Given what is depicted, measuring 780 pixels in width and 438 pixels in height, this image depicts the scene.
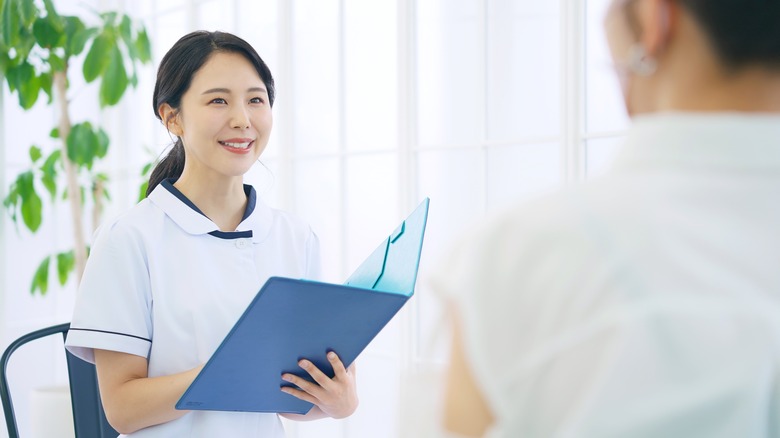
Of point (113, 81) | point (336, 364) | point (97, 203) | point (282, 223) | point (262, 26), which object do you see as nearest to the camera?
point (336, 364)

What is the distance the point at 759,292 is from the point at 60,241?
12.6 feet

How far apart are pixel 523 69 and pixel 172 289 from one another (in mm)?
1167

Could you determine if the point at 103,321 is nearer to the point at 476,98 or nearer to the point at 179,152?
the point at 179,152

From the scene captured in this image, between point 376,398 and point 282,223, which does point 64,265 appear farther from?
point 282,223

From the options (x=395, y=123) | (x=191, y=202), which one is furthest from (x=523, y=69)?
(x=191, y=202)

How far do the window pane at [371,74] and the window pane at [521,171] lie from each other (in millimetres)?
476

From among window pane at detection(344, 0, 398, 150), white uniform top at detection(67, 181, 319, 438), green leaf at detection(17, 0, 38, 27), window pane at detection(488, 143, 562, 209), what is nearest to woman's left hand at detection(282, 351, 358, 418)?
white uniform top at detection(67, 181, 319, 438)

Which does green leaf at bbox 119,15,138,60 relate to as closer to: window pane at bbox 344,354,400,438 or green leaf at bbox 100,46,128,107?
green leaf at bbox 100,46,128,107

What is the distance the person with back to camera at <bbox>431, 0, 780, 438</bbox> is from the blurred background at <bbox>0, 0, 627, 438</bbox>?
1.33m

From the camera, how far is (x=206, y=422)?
1.47 m

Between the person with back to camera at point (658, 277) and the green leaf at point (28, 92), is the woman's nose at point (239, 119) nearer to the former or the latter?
the person with back to camera at point (658, 277)

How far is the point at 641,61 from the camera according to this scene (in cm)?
54

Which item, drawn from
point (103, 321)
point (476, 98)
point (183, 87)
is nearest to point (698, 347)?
point (103, 321)

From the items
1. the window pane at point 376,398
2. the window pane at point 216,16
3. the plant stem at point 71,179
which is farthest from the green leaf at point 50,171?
the window pane at point 376,398
